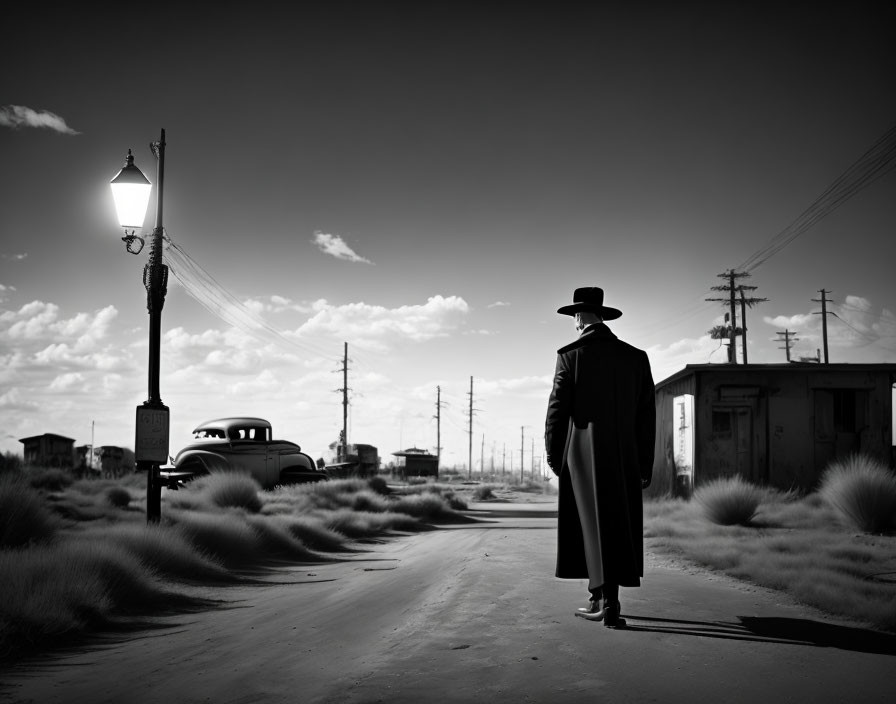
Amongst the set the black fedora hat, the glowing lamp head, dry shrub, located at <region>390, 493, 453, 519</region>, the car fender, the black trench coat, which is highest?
the glowing lamp head

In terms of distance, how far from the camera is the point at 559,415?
518 centimetres

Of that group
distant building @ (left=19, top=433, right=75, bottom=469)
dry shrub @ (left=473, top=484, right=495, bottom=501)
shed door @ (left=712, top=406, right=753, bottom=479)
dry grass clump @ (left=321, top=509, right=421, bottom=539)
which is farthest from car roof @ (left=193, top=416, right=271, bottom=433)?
distant building @ (left=19, top=433, right=75, bottom=469)

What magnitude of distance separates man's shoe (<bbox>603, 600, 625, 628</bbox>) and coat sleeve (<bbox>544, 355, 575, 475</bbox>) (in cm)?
94

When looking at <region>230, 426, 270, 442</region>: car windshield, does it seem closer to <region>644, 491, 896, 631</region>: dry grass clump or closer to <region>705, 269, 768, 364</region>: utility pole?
<region>644, 491, 896, 631</region>: dry grass clump

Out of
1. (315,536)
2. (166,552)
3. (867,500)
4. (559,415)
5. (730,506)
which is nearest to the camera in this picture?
(559,415)

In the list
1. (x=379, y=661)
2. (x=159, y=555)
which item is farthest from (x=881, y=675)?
(x=159, y=555)

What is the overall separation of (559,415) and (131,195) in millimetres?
6201

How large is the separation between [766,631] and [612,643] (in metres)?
1.16

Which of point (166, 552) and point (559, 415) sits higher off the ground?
point (559, 415)

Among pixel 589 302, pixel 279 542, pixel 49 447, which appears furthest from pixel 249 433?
pixel 49 447

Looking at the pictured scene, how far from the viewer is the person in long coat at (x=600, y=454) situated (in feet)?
16.3

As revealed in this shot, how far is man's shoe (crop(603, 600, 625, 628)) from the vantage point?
4797mm

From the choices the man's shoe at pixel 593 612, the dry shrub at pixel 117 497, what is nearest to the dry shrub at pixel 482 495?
the dry shrub at pixel 117 497

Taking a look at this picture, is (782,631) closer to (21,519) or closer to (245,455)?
(21,519)
